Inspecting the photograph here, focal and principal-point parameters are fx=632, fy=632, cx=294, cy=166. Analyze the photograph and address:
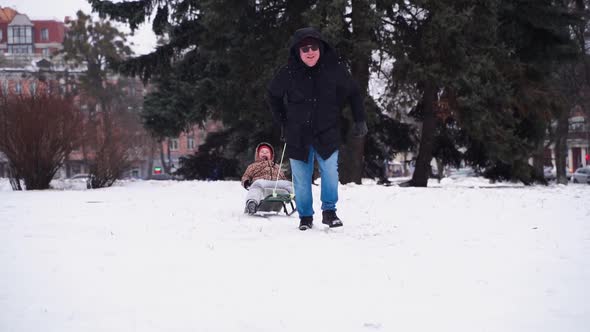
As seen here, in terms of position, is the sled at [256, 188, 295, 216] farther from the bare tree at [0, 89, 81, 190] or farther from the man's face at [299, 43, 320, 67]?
the bare tree at [0, 89, 81, 190]

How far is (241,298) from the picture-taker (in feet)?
11.5

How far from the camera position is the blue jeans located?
637 cm

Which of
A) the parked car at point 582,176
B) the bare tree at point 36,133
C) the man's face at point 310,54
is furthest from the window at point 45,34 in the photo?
the man's face at point 310,54

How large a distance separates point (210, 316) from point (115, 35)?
130 ft

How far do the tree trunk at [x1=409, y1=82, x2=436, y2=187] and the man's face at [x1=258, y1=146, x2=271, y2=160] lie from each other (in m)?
10.6

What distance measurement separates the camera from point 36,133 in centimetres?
1367

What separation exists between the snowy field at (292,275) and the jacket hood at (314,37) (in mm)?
1731

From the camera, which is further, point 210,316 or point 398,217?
point 398,217

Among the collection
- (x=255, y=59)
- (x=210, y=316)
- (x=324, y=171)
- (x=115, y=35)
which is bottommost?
(x=210, y=316)

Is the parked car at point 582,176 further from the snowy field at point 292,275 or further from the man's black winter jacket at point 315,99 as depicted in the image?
the man's black winter jacket at point 315,99

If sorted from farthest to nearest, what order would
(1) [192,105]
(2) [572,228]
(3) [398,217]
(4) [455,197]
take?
1. (1) [192,105]
2. (4) [455,197]
3. (3) [398,217]
4. (2) [572,228]

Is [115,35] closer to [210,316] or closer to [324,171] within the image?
[324,171]

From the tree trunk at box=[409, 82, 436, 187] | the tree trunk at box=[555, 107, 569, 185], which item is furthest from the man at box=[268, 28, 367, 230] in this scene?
the tree trunk at box=[555, 107, 569, 185]

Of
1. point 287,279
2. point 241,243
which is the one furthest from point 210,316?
point 241,243
